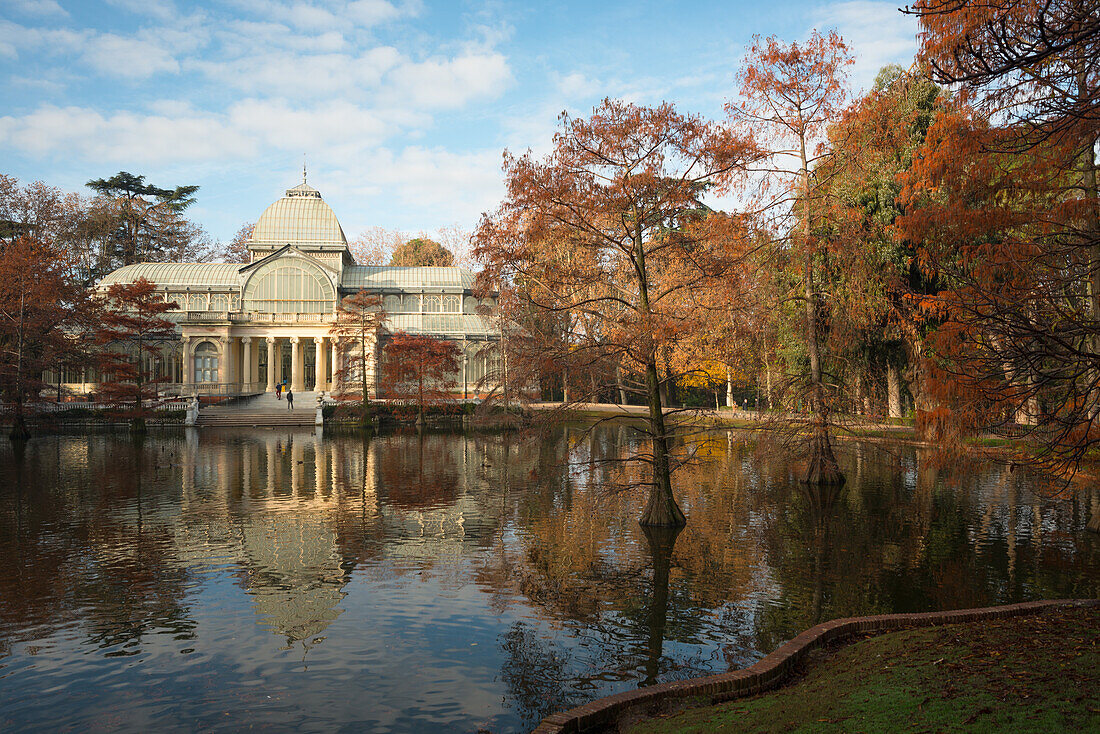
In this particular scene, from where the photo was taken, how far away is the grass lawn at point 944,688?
212 inches

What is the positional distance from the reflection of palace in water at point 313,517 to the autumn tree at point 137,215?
5127 cm

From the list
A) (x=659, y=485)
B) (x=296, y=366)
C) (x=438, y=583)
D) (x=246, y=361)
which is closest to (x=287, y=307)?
(x=296, y=366)

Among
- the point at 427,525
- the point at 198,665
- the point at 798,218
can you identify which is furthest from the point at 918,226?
the point at 198,665

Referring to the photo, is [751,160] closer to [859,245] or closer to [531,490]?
[859,245]

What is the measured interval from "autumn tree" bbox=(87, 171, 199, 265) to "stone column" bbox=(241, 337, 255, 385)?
22.6 m

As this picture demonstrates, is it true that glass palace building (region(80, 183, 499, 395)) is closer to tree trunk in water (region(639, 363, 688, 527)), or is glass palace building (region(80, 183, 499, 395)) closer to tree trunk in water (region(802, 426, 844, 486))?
tree trunk in water (region(802, 426, 844, 486))

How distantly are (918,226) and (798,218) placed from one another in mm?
8975

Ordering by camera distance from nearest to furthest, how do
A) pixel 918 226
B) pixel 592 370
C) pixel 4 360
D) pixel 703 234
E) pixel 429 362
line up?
pixel 918 226 < pixel 592 370 < pixel 703 234 < pixel 4 360 < pixel 429 362

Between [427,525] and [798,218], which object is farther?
[798,218]

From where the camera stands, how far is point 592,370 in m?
15.0

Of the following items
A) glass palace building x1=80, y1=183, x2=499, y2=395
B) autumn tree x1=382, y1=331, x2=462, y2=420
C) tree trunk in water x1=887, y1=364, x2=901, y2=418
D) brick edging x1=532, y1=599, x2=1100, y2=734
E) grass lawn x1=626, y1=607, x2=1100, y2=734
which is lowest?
brick edging x1=532, y1=599, x2=1100, y2=734

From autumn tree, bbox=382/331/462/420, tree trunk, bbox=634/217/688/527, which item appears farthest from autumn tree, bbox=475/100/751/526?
autumn tree, bbox=382/331/462/420

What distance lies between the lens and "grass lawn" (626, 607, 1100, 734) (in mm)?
5387

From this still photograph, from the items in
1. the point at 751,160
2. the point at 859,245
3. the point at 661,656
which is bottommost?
the point at 661,656
